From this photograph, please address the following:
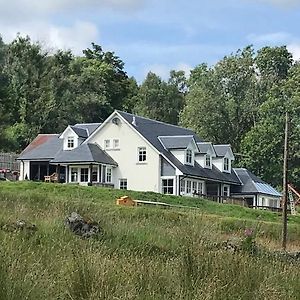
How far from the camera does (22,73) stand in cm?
6806

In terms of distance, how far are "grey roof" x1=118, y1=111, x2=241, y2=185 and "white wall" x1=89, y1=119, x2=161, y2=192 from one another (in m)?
0.54

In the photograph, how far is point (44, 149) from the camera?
54.8m

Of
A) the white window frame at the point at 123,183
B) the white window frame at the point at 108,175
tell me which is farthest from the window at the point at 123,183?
the white window frame at the point at 108,175

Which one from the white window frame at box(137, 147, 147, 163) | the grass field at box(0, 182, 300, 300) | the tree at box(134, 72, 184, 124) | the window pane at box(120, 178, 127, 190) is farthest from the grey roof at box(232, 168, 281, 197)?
the grass field at box(0, 182, 300, 300)

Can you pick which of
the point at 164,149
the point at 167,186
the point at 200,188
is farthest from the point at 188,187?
the point at 164,149

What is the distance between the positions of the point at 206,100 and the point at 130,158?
17.3 m

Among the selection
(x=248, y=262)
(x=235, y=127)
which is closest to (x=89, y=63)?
(x=235, y=127)

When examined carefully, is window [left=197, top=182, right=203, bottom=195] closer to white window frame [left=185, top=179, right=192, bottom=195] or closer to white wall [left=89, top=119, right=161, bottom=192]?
white window frame [left=185, top=179, right=192, bottom=195]

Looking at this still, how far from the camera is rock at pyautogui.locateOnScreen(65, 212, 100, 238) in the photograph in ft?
39.1

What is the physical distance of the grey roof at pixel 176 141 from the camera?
168ft

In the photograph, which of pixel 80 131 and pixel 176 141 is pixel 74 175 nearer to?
pixel 80 131

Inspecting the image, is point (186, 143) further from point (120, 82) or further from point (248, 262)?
point (248, 262)

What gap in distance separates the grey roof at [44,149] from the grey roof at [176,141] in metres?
7.29

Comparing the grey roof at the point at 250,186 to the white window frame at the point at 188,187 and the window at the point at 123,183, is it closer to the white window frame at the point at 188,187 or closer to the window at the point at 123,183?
the white window frame at the point at 188,187
